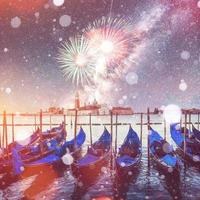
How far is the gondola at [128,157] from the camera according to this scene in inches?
809

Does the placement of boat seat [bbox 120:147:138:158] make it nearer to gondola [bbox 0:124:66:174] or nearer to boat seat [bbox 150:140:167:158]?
boat seat [bbox 150:140:167:158]

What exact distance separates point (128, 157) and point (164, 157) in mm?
2458

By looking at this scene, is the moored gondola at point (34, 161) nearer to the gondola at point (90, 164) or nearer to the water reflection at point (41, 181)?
the water reflection at point (41, 181)

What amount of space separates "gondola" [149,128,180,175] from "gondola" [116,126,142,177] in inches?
50.6

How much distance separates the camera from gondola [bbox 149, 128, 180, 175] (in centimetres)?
2009

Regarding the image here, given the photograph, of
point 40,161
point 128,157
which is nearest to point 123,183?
point 128,157

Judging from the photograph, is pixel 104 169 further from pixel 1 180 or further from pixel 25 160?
pixel 1 180

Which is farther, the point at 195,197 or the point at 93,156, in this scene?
the point at 93,156

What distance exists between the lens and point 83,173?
20719 mm

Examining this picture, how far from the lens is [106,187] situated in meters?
19.7

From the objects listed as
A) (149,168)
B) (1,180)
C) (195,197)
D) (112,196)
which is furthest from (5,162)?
(195,197)

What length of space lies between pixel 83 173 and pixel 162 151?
6.65m

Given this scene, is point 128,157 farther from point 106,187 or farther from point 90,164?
point 106,187

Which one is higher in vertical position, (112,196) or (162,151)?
(162,151)
